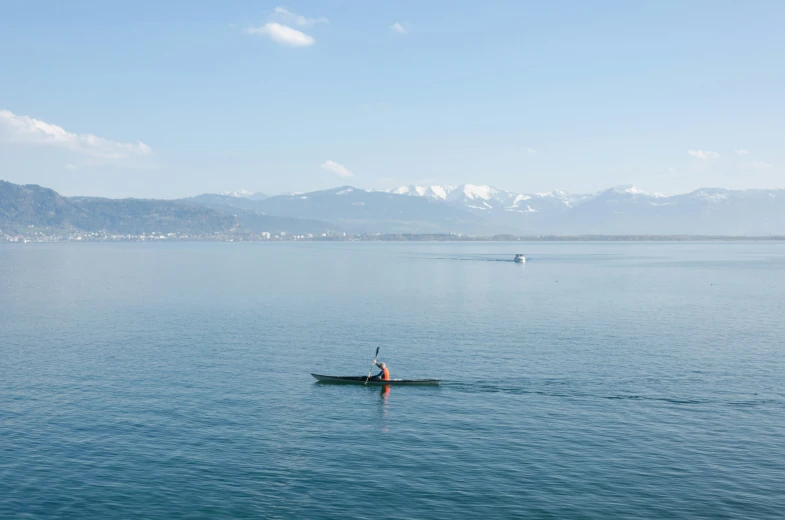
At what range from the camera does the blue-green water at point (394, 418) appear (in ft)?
128

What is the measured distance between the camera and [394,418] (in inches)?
2165

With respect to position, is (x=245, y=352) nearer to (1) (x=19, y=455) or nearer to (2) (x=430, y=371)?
(2) (x=430, y=371)

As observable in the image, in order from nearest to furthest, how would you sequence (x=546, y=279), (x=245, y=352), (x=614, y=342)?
(x=245, y=352) < (x=614, y=342) < (x=546, y=279)

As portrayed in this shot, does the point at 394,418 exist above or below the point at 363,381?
below

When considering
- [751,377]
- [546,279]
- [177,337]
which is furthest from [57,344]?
[546,279]

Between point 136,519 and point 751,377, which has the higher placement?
point 751,377

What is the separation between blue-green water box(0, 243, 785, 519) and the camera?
38969 millimetres

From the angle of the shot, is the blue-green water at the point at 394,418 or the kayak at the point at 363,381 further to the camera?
the kayak at the point at 363,381

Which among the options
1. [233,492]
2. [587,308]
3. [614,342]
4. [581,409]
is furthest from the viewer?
[587,308]

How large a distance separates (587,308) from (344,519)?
309 feet

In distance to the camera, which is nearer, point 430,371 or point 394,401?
point 394,401

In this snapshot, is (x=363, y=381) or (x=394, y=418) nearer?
(x=394, y=418)

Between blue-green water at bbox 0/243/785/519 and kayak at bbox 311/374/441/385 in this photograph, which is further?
kayak at bbox 311/374/441/385

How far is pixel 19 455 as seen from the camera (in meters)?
44.8
